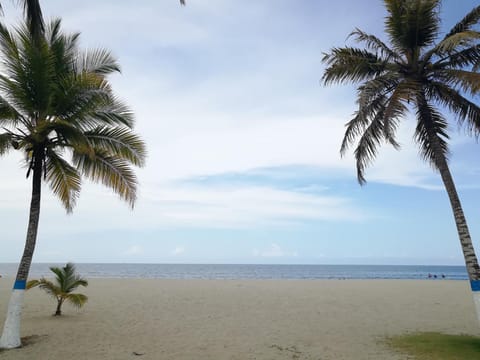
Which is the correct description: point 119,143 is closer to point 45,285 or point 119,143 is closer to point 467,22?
point 45,285

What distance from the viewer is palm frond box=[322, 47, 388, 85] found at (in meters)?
10.1

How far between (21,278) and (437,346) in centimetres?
1027

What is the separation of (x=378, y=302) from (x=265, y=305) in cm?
597

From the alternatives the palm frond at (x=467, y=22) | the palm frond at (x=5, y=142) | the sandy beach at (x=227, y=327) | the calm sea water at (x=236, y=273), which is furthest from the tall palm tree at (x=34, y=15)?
the calm sea water at (x=236, y=273)

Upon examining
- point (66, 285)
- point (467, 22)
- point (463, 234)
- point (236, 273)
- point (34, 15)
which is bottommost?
point (236, 273)

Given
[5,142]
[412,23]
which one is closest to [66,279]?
[5,142]

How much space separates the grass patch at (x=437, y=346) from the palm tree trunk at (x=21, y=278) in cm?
913

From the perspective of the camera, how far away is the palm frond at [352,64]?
33.3 ft

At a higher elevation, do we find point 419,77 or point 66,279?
point 419,77

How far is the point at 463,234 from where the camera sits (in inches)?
343

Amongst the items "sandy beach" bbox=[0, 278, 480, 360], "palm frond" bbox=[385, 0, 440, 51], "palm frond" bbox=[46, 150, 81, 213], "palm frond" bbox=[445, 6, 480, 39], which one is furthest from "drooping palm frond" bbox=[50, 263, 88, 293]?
"palm frond" bbox=[445, 6, 480, 39]

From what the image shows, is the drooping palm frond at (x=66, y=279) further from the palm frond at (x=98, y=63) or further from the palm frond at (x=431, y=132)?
the palm frond at (x=431, y=132)

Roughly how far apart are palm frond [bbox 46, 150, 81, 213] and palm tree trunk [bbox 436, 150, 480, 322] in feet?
33.9

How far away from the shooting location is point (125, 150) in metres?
10.0
